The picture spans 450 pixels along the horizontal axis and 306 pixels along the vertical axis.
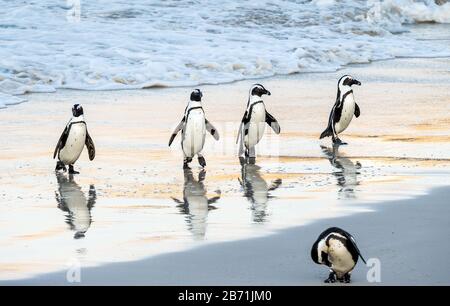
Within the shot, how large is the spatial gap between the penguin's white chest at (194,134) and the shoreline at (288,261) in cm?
241

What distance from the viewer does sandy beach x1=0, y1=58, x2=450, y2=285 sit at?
18.6 ft

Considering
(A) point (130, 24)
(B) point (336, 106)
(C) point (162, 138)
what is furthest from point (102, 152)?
(A) point (130, 24)

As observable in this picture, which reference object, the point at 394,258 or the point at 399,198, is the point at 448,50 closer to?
the point at 399,198

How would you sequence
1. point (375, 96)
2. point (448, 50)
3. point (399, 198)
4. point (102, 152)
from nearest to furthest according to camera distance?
point (399, 198) → point (102, 152) → point (375, 96) → point (448, 50)

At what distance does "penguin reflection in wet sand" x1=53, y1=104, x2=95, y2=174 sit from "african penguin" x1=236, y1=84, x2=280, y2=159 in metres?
1.29

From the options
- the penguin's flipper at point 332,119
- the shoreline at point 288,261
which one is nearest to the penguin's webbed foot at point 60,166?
the penguin's flipper at point 332,119

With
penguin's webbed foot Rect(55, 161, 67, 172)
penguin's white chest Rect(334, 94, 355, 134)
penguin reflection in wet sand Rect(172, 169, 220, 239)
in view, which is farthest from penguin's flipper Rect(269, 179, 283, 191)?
penguin's white chest Rect(334, 94, 355, 134)

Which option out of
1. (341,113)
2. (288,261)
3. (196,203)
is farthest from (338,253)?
(341,113)

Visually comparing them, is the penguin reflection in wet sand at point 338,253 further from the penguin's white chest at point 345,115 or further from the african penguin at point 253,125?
the penguin's white chest at point 345,115

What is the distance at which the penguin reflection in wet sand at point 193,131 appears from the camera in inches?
352

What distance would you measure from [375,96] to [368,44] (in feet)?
19.6

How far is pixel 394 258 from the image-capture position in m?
5.70

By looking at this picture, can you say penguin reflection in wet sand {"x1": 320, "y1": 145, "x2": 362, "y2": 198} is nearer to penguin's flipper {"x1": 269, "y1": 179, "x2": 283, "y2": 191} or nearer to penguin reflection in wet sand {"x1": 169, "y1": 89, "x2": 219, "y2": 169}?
penguin's flipper {"x1": 269, "y1": 179, "x2": 283, "y2": 191}

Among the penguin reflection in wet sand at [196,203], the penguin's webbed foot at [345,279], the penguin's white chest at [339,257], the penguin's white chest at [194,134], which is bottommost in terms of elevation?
the penguin's webbed foot at [345,279]
